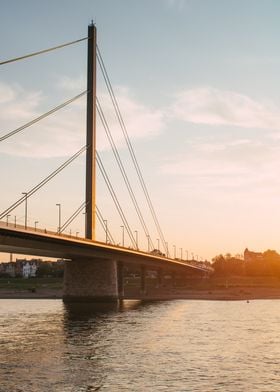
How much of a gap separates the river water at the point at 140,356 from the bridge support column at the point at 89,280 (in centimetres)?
2978

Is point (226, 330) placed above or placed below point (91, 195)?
below

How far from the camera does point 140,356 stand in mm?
33594

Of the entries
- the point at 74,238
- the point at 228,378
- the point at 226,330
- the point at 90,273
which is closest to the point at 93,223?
the point at 74,238

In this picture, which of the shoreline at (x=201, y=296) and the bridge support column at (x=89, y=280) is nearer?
the bridge support column at (x=89, y=280)

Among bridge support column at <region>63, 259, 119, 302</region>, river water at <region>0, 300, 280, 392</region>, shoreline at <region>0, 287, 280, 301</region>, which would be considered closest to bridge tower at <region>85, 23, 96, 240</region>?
river water at <region>0, 300, 280, 392</region>

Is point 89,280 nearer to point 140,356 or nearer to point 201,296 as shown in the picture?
point 201,296

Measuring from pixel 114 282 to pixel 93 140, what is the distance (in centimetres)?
2515

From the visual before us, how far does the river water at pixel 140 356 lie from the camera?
84.6 ft

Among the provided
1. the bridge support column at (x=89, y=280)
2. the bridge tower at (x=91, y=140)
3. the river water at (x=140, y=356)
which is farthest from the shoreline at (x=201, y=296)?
the river water at (x=140, y=356)

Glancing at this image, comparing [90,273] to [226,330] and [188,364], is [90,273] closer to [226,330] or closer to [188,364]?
[226,330]

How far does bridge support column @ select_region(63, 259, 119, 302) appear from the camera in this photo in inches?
3383

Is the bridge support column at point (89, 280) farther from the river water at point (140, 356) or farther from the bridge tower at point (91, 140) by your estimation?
the river water at point (140, 356)

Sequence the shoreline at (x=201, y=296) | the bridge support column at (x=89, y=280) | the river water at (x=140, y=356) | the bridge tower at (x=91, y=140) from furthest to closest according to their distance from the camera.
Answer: the shoreline at (x=201, y=296), the bridge support column at (x=89, y=280), the bridge tower at (x=91, y=140), the river water at (x=140, y=356)

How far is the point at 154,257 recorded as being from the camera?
98.8 meters
